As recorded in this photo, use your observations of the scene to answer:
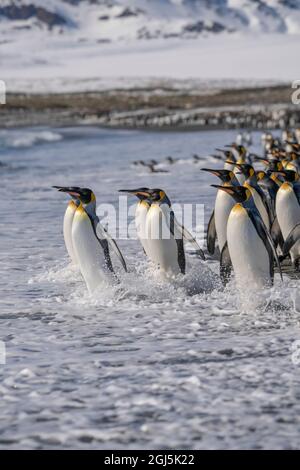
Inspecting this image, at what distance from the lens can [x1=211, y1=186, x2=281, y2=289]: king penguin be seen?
5.81 metres

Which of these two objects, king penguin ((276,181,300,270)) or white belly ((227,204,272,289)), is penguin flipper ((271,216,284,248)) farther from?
white belly ((227,204,272,289))

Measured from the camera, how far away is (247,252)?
19.1 feet

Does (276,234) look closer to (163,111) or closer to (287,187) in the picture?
(287,187)

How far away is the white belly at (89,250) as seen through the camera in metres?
Answer: 6.21

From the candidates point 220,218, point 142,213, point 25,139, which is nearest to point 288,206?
point 220,218

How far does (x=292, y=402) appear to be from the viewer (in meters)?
4.09

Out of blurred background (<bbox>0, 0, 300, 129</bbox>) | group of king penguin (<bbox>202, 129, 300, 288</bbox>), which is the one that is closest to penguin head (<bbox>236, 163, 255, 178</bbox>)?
group of king penguin (<bbox>202, 129, 300, 288</bbox>)

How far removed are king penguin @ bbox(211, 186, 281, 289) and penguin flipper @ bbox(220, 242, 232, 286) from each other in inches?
8.0

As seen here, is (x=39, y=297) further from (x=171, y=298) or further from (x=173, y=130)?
(x=173, y=130)

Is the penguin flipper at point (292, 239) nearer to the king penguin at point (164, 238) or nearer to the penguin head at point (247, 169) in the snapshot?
the king penguin at point (164, 238)

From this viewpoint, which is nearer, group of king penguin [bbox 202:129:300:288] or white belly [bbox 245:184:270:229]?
group of king penguin [bbox 202:129:300:288]

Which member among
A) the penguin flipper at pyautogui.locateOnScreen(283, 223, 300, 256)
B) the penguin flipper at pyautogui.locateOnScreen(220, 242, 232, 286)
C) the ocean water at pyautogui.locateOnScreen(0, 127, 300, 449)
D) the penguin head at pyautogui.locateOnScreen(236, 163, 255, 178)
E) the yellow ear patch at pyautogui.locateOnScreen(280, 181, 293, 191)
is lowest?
the ocean water at pyautogui.locateOnScreen(0, 127, 300, 449)

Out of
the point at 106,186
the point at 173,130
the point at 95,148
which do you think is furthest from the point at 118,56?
the point at 106,186

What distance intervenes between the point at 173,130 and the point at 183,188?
77.6 ft
